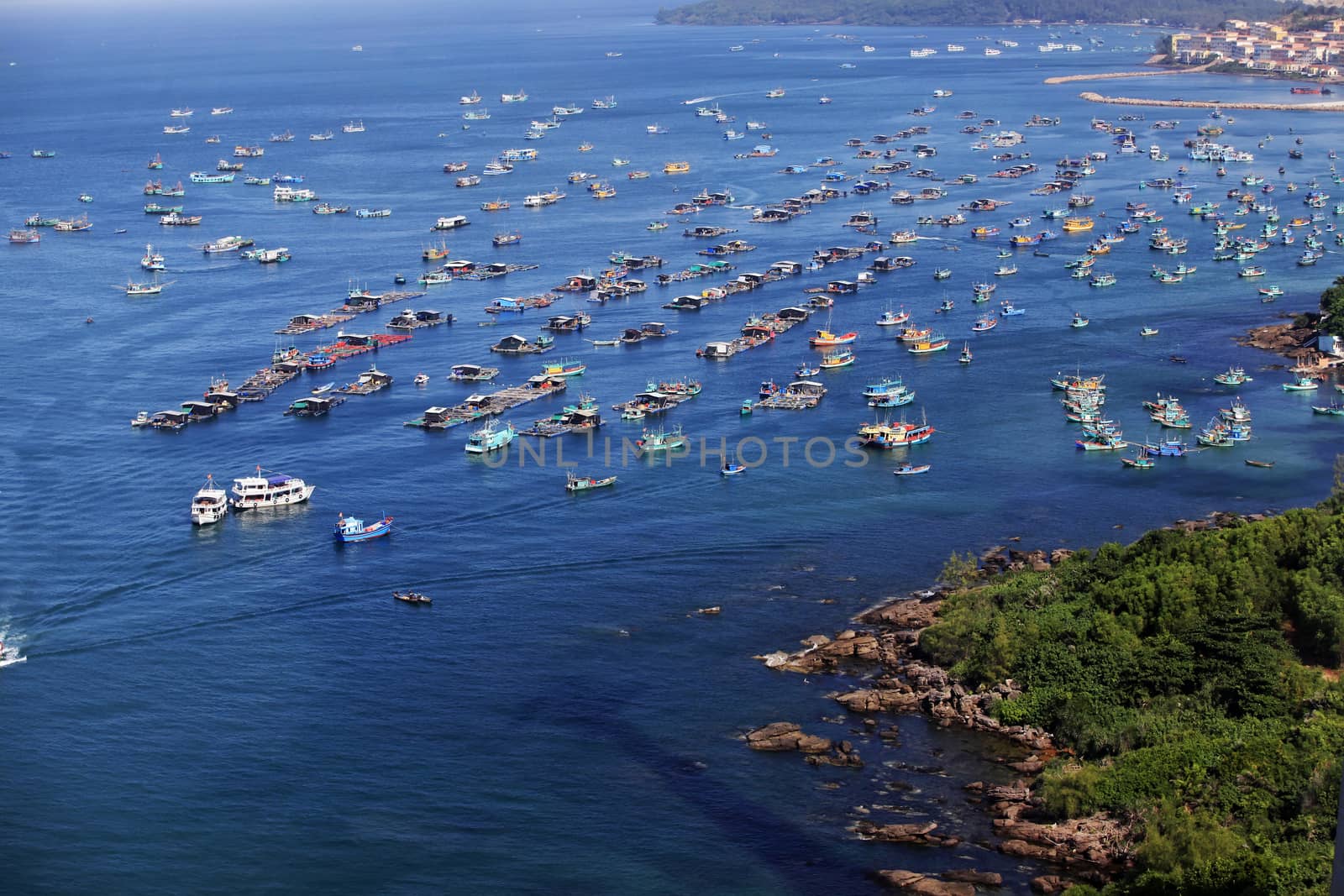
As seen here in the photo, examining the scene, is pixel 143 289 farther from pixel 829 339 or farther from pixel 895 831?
pixel 895 831

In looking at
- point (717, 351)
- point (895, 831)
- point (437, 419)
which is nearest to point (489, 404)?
point (437, 419)

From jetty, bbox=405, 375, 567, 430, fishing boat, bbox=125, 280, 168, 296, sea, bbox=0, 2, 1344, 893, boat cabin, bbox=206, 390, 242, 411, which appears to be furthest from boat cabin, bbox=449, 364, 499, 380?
fishing boat, bbox=125, 280, 168, 296

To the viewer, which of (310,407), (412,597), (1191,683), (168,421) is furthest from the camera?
(310,407)

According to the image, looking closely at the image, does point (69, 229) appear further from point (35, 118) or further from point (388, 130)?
point (35, 118)

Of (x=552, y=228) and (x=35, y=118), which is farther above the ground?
(x=35, y=118)

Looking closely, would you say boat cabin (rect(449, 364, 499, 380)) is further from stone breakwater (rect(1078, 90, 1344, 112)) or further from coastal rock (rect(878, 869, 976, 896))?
stone breakwater (rect(1078, 90, 1344, 112))

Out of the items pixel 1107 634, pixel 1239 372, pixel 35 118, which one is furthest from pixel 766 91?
pixel 1107 634
